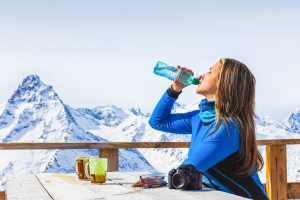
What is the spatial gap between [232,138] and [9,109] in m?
183

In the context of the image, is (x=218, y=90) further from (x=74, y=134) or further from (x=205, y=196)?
(x=74, y=134)

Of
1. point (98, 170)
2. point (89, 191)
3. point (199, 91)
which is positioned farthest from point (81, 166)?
point (199, 91)

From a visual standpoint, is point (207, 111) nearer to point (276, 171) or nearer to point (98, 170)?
point (98, 170)

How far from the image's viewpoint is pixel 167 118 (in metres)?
3.26

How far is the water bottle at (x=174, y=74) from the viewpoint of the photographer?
3017 mm

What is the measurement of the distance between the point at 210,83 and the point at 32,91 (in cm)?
17873

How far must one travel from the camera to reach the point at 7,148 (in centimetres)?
445

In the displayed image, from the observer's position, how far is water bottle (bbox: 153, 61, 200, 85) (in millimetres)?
3017

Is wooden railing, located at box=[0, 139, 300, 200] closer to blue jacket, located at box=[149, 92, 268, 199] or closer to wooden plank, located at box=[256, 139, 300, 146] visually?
wooden plank, located at box=[256, 139, 300, 146]

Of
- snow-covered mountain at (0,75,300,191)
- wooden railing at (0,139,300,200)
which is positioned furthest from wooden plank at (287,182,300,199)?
snow-covered mountain at (0,75,300,191)

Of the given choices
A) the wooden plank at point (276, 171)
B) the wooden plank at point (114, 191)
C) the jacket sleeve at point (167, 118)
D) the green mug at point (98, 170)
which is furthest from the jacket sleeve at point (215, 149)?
the wooden plank at point (276, 171)

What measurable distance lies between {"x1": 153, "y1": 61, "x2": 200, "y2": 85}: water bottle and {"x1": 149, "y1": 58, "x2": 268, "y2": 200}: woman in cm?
30

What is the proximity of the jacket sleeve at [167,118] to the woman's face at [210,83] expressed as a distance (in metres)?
0.39

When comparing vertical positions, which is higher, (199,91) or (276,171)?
(199,91)
